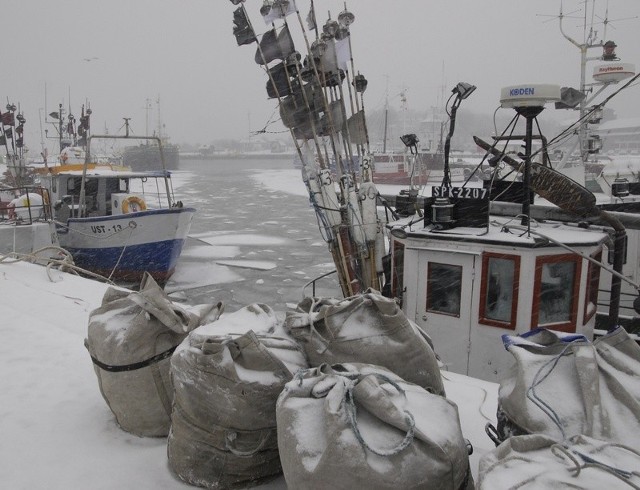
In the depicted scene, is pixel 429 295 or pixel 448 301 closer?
pixel 448 301

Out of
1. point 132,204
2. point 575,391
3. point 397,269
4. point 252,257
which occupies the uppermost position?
point 575,391

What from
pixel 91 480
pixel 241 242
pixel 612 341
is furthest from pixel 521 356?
pixel 241 242

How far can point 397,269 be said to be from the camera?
595 cm

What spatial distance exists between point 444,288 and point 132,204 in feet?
40.4

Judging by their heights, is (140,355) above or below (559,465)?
below

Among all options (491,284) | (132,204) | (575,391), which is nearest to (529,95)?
(491,284)

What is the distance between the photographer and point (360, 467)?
5.84 ft

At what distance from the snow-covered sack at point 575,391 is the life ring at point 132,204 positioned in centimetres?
1462

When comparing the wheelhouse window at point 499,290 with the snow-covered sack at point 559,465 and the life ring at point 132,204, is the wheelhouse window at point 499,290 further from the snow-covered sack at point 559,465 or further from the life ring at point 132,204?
the life ring at point 132,204

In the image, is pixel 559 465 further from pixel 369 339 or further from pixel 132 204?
pixel 132 204

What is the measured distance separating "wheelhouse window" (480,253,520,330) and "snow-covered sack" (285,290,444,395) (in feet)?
9.27

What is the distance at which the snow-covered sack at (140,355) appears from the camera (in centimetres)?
284

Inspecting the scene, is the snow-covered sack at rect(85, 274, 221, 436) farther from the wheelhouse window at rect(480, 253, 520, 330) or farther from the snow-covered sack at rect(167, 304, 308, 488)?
the wheelhouse window at rect(480, 253, 520, 330)

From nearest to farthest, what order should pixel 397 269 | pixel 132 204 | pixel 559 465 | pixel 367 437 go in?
pixel 559 465, pixel 367 437, pixel 397 269, pixel 132 204
